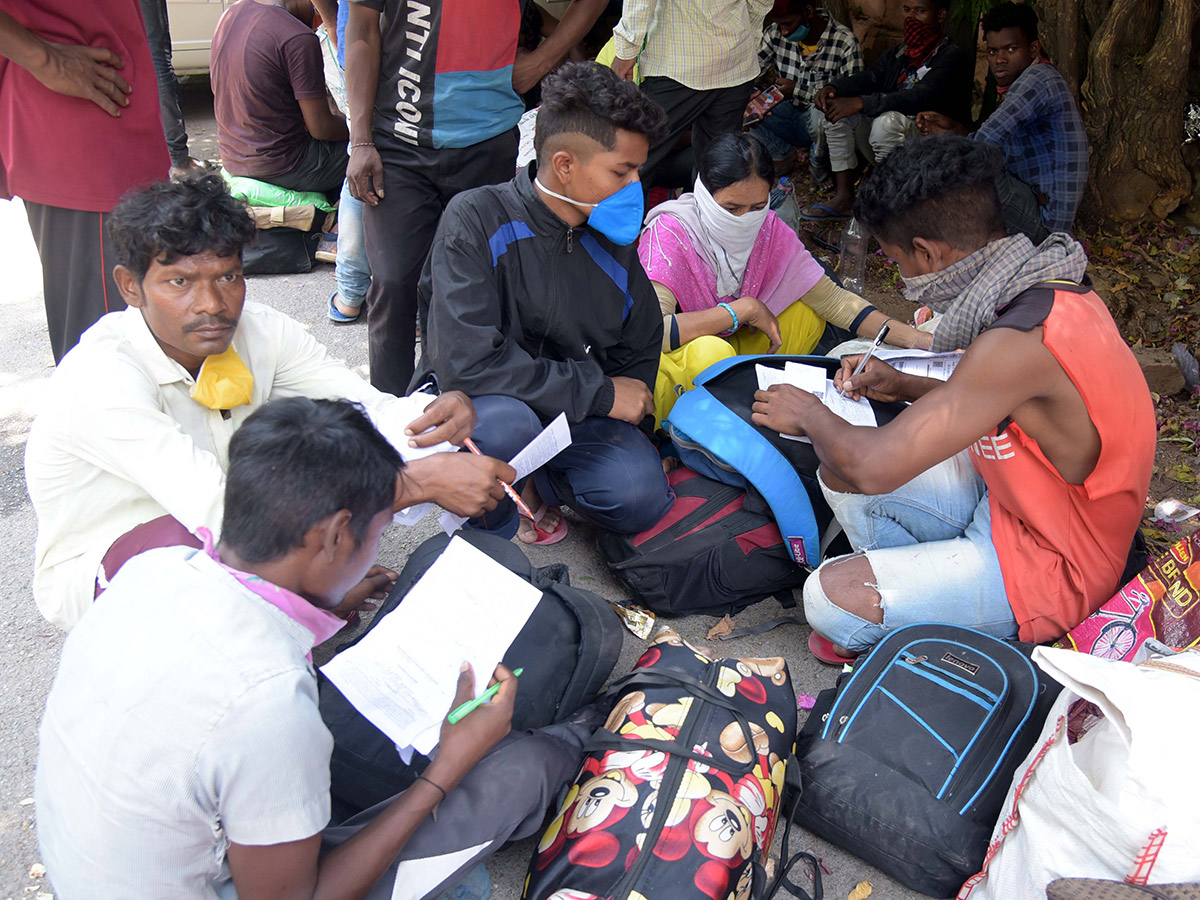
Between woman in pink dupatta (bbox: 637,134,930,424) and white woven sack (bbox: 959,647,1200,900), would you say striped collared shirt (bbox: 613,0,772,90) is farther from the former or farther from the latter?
white woven sack (bbox: 959,647,1200,900)

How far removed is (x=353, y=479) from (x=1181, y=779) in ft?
4.88

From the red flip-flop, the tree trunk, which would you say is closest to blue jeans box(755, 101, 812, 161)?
the tree trunk

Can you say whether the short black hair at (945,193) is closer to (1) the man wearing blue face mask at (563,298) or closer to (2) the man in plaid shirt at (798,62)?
(1) the man wearing blue face mask at (563,298)

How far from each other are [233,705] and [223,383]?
3.80 ft

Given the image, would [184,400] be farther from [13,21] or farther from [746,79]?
[746,79]

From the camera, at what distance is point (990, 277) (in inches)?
92.6

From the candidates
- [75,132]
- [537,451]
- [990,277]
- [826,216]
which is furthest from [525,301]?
[826,216]

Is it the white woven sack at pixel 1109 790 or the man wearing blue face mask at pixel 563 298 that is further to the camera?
the man wearing blue face mask at pixel 563 298

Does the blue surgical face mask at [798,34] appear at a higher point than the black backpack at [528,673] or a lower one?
higher

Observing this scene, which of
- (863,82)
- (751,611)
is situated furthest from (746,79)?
(751,611)

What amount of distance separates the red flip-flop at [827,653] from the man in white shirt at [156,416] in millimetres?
1091

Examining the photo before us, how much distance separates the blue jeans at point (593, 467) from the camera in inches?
107

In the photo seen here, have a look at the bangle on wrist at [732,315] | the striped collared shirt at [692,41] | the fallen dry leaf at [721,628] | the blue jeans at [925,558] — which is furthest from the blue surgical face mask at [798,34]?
the fallen dry leaf at [721,628]

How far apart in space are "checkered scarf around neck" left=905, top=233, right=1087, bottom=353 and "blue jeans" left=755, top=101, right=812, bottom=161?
15.5 ft
